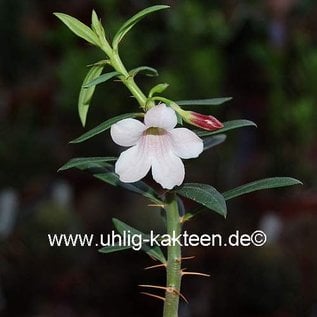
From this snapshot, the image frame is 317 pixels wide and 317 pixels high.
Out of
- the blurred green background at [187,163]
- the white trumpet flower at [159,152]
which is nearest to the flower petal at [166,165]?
the white trumpet flower at [159,152]

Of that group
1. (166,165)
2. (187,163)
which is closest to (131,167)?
(166,165)

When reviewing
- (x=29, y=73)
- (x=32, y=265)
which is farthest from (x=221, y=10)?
(x=32, y=265)

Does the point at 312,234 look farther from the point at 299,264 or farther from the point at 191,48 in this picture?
the point at 191,48

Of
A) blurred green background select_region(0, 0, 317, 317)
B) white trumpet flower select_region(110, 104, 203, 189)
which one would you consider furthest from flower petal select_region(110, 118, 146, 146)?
blurred green background select_region(0, 0, 317, 317)

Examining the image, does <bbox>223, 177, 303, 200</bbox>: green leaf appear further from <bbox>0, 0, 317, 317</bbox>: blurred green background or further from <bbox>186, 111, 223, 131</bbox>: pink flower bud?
<bbox>0, 0, 317, 317</bbox>: blurred green background

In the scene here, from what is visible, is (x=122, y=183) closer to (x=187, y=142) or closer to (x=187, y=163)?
(x=187, y=142)
